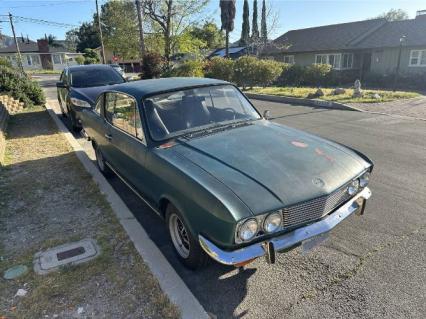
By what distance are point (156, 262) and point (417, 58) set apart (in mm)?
26743

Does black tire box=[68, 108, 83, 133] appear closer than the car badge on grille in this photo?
No

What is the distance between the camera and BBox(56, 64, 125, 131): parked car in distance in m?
7.97

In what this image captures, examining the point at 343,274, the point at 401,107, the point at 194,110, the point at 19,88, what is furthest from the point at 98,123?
the point at 401,107

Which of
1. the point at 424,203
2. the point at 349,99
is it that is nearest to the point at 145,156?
the point at 424,203

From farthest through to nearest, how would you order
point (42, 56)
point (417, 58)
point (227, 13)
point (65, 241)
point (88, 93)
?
point (42, 56) < point (227, 13) < point (417, 58) < point (88, 93) < point (65, 241)

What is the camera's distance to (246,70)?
725 inches

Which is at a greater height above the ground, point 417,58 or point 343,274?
point 417,58

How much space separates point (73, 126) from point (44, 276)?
6624 millimetres

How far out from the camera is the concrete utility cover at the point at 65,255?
3176 mm

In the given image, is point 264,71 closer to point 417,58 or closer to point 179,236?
point 417,58

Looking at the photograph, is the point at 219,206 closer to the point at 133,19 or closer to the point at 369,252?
the point at 369,252

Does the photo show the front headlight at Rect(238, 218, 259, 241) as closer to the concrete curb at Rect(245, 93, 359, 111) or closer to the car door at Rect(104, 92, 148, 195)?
the car door at Rect(104, 92, 148, 195)

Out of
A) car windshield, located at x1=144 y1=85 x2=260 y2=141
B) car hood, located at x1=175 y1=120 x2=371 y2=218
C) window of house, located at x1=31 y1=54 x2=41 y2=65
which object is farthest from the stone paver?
window of house, located at x1=31 y1=54 x2=41 y2=65

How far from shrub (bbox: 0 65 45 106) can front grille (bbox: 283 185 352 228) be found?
12.9 m
